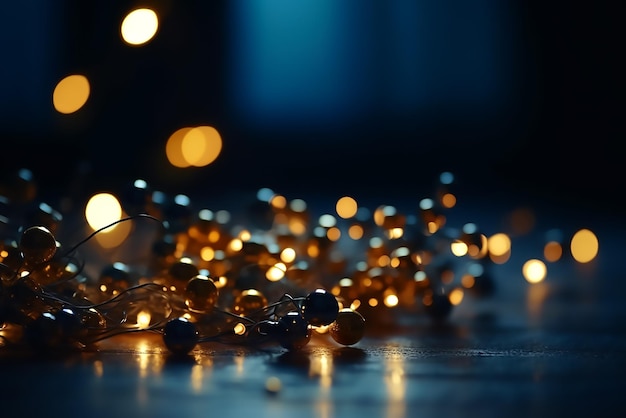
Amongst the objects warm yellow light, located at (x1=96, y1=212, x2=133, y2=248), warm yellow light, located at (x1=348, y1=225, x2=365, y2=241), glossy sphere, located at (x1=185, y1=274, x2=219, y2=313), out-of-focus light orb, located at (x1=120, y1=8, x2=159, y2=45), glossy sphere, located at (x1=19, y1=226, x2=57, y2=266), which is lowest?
glossy sphere, located at (x1=185, y1=274, x2=219, y2=313)

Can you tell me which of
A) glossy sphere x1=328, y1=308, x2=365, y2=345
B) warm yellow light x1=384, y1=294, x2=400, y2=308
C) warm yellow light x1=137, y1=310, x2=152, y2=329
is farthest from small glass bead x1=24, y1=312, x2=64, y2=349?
warm yellow light x1=384, y1=294, x2=400, y2=308

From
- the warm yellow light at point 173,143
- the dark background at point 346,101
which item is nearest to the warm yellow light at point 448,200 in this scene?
the warm yellow light at point 173,143

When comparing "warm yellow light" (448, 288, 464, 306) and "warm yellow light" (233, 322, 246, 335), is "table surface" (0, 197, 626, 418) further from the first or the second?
"warm yellow light" (448, 288, 464, 306)

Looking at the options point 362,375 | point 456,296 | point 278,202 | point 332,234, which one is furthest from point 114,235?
point 362,375

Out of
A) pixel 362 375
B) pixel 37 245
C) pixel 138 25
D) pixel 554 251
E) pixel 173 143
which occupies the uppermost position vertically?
pixel 173 143

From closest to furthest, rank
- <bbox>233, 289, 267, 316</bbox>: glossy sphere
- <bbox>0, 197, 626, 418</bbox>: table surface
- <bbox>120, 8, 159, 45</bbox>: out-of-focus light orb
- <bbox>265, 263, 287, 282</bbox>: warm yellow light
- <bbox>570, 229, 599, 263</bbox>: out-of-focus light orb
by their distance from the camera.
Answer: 1. <bbox>0, 197, 626, 418</bbox>: table surface
2. <bbox>233, 289, 267, 316</bbox>: glossy sphere
3. <bbox>265, 263, 287, 282</bbox>: warm yellow light
4. <bbox>120, 8, 159, 45</bbox>: out-of-focus light orb
5. <bbox>570, 229, 599, 263</bbox>: out-of-focus light orb

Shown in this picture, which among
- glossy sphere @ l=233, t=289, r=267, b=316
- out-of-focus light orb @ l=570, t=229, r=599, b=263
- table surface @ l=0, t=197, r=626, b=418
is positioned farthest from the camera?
out-of-focus light orb @ l=570, t=229, r=599, b=263

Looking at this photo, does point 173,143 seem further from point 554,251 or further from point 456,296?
point 456,296

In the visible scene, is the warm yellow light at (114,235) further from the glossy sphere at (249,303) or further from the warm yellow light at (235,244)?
the glossy sphere at (249,303)
